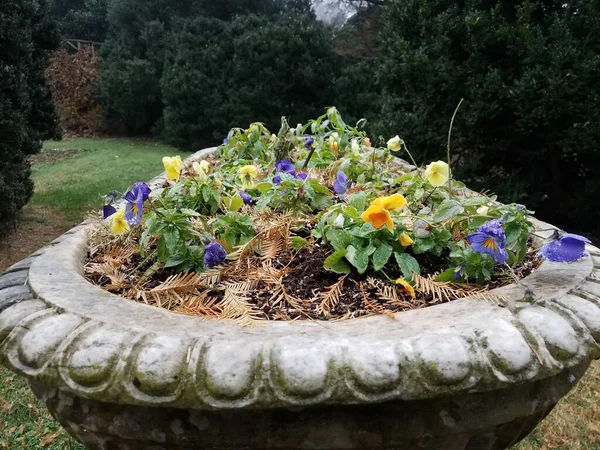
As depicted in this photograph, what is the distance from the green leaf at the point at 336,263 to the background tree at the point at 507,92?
Result: 3.08m

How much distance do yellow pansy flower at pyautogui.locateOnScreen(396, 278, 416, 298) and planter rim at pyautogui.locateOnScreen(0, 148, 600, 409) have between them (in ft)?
0.36

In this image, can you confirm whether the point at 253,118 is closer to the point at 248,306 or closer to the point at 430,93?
the point at 430,93

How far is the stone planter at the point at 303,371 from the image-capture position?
3.02ft

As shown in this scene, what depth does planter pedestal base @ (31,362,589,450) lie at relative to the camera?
1.00m

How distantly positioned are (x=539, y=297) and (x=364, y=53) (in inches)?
432

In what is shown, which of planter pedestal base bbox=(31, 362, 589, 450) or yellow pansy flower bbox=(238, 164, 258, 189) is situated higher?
yellow pansy flower bbox=(238, 164, 258, 189)

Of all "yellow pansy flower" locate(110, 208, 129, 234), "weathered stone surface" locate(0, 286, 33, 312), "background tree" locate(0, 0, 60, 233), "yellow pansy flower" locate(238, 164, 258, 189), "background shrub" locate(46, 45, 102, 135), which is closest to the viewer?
"weathered stone surface" locate(0, 286, 33, 312)

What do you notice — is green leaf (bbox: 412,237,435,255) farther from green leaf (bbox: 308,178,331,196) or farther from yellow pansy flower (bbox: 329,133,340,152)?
yellow pansy flower (bbox: 329,133,340,152)

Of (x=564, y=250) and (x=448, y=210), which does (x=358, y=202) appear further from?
(x=564, y=250)

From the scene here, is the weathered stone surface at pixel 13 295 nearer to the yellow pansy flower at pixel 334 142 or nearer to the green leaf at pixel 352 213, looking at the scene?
the green leaf at pixel 352 213

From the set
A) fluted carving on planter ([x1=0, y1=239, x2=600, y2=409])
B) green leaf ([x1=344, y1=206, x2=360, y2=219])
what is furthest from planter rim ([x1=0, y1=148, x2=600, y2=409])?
green leaf ([x1=344, y1=206, x2=360, y2=219])

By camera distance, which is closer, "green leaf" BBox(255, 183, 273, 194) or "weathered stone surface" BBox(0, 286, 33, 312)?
"weathered stone surface" BBox(0, 286, 33, 312)

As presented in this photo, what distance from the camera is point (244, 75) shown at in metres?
11.1

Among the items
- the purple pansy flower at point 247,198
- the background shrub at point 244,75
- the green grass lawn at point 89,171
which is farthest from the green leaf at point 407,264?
the background shrub at point 244,75
